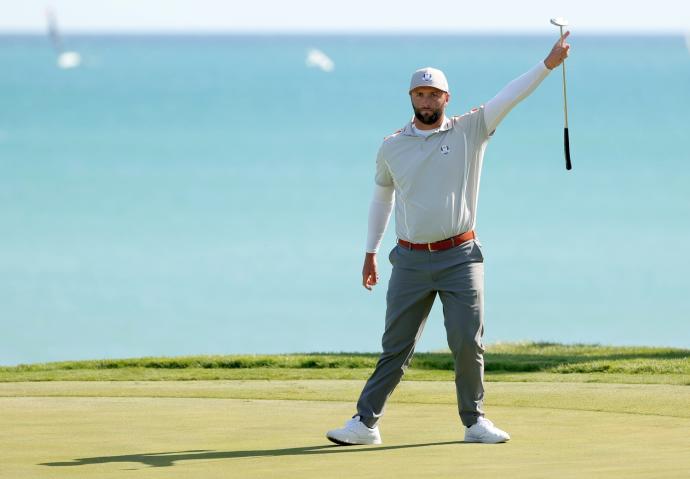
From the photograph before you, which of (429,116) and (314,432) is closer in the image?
(429,116)

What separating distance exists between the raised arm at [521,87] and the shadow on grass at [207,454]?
4.86 feet

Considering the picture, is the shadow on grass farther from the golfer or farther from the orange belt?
the orange belt

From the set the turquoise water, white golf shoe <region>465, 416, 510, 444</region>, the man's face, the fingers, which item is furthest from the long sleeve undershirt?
the turquoise water

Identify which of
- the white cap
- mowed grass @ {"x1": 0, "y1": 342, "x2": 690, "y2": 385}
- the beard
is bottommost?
mowed grass @ {"x1": 0, "y1": 342, "x2": 690, "y2": 385}

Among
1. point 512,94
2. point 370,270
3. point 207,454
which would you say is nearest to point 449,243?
point 370,270

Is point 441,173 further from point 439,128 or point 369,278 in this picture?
point 369,278

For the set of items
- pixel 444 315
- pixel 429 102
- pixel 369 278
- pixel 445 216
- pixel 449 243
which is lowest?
pixel 444 315

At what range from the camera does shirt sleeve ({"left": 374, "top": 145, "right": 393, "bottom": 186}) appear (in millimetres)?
8445

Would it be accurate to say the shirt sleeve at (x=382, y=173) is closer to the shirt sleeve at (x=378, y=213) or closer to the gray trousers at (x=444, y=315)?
the shirt sleeve at (x=378, y=213)

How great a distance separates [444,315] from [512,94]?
1047 millimetres

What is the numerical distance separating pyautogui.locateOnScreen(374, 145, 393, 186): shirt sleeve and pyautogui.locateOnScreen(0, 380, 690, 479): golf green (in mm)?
1163

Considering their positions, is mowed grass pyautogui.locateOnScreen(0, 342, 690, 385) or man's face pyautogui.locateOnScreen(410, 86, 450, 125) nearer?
man's face pyautogui.locateOnScreen(410, 86, 450, 125)

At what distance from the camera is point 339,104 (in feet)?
344

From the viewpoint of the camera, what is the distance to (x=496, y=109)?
8.23m
